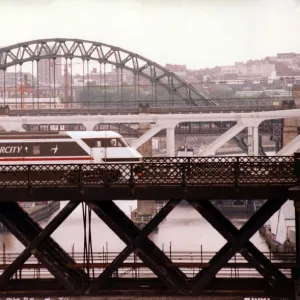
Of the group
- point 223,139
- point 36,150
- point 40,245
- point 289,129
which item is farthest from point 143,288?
point 289,129

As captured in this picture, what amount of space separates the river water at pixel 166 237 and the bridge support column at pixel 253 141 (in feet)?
17.2

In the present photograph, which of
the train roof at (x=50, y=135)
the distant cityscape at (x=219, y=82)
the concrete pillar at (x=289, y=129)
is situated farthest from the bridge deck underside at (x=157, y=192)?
the distant cityscape at (x=219, y=82)

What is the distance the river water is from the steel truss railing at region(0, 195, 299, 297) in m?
17.1

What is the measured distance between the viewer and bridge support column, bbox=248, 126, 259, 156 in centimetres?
5181

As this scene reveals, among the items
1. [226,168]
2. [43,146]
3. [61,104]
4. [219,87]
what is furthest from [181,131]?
[226,168]

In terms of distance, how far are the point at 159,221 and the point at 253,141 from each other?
36.2 m

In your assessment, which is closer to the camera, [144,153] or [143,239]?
[143,239]

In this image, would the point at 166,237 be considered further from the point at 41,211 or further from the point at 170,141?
the point at 170,141

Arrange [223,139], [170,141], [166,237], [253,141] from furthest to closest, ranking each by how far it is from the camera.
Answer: [170,141], [253,141], [223,139], [166,237]

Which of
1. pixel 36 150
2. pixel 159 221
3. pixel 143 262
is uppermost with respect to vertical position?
pixel 36 150

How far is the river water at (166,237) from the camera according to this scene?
119 feet

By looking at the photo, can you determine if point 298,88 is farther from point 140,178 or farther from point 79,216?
point 140,178

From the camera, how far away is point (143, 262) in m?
16.5

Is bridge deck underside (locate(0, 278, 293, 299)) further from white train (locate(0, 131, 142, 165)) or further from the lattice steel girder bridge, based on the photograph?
white train (locate(0, 131, 142, 165))
